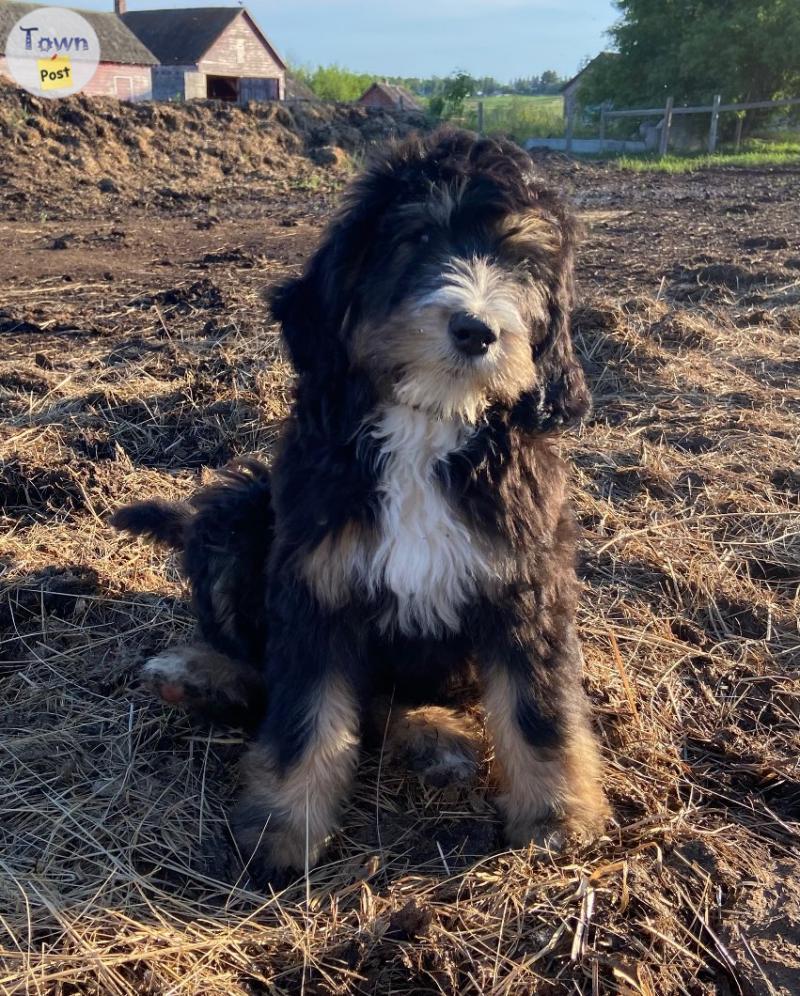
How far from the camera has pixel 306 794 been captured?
116 inches

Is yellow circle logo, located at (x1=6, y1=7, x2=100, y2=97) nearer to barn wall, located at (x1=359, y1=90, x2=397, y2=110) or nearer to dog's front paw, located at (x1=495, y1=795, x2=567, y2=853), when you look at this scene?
barn wall, located at (x1=359, y1=90, x2=397, y2=110)

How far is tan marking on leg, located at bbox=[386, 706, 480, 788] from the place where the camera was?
3.23m

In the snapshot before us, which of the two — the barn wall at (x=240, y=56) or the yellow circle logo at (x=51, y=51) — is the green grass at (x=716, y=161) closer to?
the yellow circle logo at (x=51, y=51)

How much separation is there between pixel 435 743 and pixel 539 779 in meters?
0.44

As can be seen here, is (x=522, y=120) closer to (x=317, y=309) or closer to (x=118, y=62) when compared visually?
(x=118, y=62)

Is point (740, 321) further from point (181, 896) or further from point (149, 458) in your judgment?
point (181, 896)

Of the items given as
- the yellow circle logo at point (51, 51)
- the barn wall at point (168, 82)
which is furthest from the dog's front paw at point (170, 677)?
the barn wall at point (168, 82)

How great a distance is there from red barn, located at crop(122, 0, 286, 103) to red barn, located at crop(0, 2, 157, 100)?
1961 mm

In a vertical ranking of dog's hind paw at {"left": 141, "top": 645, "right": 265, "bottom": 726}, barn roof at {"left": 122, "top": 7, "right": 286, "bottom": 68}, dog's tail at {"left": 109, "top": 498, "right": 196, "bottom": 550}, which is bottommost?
dog's hind paw at {"left": 141, "top": 645, "right": 265, "bottom": 726}

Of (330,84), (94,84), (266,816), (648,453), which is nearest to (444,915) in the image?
(266,816)

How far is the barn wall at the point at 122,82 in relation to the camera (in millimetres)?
42781

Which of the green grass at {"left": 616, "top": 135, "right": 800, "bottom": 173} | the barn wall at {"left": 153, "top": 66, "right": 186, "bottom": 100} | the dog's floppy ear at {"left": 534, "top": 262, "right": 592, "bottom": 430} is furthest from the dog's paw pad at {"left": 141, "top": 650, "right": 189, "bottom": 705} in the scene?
the barn wall at {"left": 153, "top": 66, "right": 186, "bottom": 100}

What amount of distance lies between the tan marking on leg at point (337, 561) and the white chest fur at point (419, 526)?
0.15ft

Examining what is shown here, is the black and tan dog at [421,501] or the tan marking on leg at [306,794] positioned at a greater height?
the black and tan dog at [421,501]
